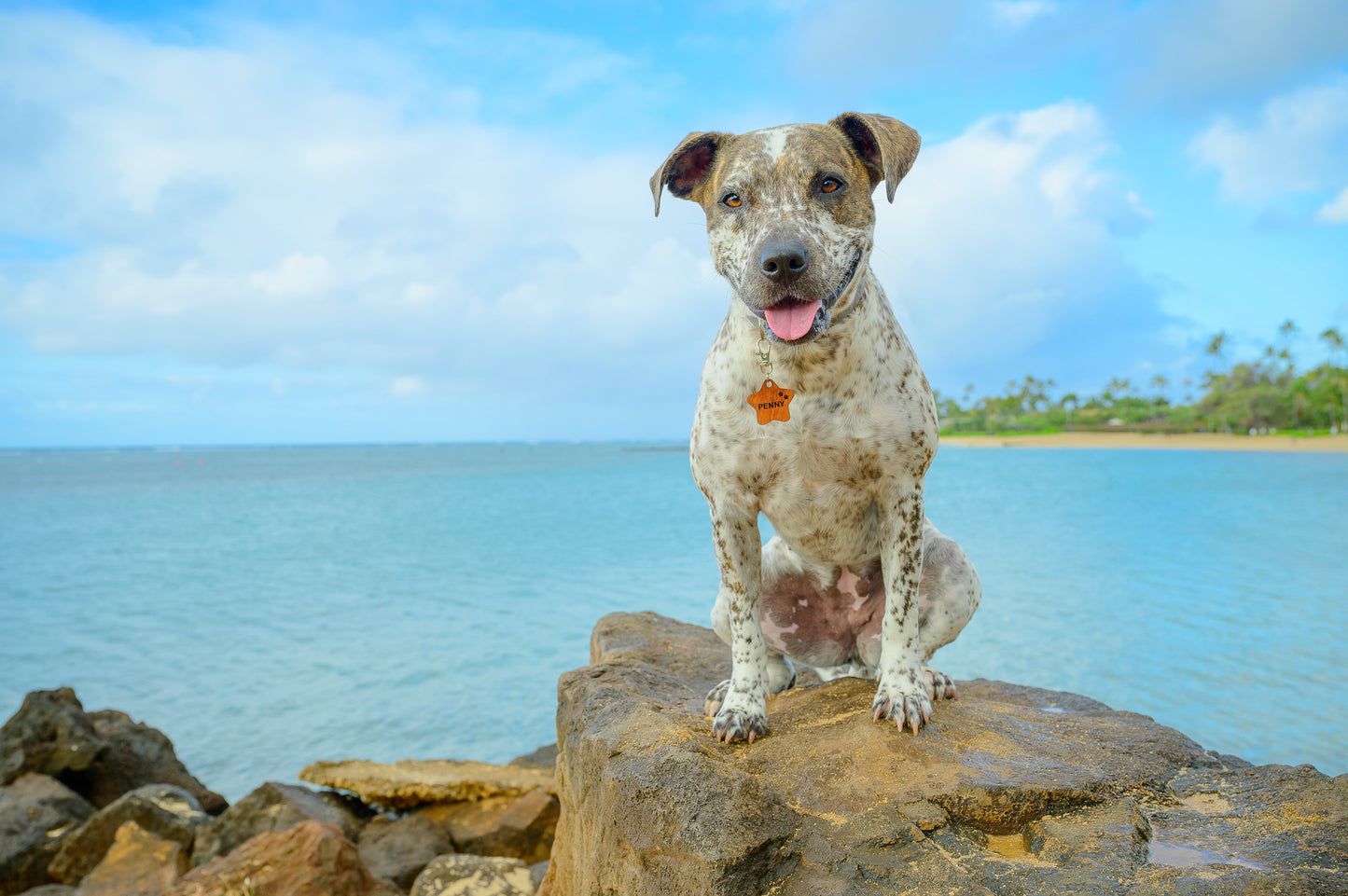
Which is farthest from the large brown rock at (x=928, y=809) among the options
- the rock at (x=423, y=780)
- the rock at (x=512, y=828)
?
the rock at (x=423, y=780)

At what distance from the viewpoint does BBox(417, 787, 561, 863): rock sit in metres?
5.27

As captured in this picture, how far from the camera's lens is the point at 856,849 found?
2227 mm

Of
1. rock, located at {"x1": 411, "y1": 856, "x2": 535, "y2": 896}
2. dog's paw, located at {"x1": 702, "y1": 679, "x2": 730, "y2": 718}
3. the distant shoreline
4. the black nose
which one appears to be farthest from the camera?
the distant shoreline

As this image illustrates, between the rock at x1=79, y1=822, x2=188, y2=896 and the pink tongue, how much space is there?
5.02 metres

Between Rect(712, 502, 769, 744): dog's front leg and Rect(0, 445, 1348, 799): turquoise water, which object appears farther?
Rect(0, 445, 1348, 799): turquoise water

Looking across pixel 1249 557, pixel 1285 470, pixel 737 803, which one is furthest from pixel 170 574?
pixel 1285 470

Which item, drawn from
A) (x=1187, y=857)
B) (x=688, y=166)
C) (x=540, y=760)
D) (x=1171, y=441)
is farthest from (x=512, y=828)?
(x=1171, y=441)

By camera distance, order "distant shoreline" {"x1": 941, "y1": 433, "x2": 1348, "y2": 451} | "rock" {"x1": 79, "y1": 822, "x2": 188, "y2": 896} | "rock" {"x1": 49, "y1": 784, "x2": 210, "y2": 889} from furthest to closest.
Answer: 1. "distant shoreline" {"x1": 941, "y1": 433, "x2": 1348, "y2": 451}
2. "rock" {"x1": 49, "y1": 784, "x2": 210, "y2": 889}
3. "rock" {"x1": 79, "y1": 822, "x2": 188, "y2": 896}

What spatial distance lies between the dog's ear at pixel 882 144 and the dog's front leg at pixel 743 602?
4.39ft

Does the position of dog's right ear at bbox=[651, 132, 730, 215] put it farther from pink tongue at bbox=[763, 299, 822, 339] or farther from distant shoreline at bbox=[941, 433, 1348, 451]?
distant shoreline at bbox=[941, 433, 1348, 451]

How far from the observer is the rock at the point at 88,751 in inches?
229

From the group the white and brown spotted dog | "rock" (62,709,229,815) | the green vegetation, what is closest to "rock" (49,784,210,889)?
"rock" (62,709,229,815)

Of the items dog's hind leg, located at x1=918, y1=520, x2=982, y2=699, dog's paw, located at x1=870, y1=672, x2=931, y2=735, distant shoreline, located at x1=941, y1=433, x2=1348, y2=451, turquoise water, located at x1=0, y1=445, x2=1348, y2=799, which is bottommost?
turquoise water, located at x1=0, y1=445, x2=1348, y2=799

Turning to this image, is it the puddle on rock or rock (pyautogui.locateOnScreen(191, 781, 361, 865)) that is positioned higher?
the puddle on rock
